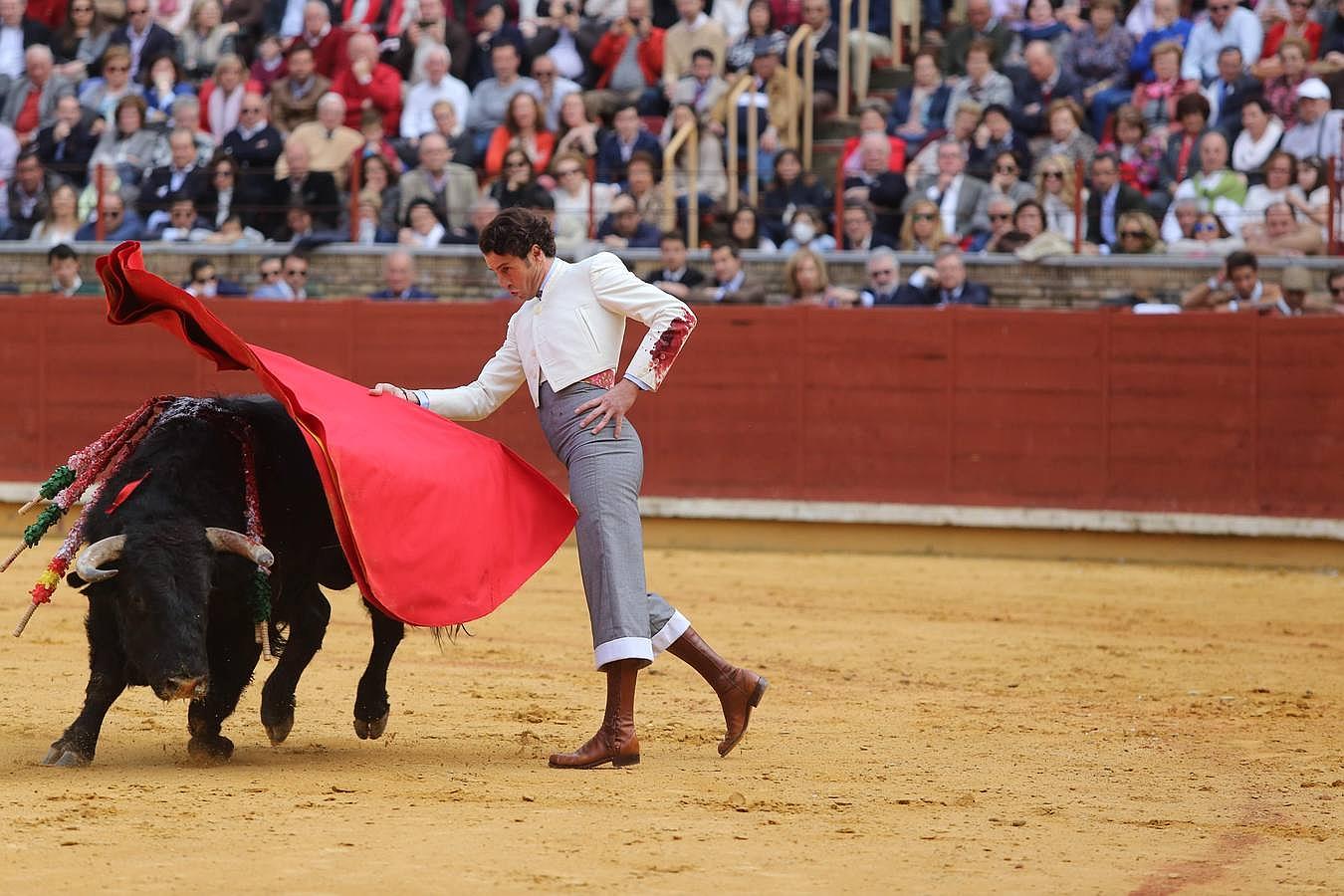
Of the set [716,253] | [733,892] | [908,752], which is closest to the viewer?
[733,892]

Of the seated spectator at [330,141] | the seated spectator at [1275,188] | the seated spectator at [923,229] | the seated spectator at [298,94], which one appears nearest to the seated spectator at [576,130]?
the seated spectator at [330,141]

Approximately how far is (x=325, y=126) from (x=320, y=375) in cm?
776

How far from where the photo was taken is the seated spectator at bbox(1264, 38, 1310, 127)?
1077cm

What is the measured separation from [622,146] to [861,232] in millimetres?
1655

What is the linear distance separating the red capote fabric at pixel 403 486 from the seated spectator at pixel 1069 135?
6657 millimetres

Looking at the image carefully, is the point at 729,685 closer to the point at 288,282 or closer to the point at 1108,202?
the point at 1108,202

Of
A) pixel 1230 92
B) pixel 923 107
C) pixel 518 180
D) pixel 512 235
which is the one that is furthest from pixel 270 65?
pixel 512 235

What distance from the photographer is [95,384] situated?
1161cm

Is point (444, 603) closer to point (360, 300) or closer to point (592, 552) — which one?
point (592, 552)

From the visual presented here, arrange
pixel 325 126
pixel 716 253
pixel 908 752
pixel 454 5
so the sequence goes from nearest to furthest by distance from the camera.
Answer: pixel 908 752
pixel 716 253
pixel 325 126
pixel 454 5

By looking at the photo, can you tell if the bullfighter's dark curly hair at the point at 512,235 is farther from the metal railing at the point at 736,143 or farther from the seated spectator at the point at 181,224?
the seated spectator at the point at 181,224

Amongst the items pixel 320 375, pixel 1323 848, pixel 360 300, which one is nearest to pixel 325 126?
pixel 360 300

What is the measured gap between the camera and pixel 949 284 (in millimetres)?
10734

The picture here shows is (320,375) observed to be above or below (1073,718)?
above
